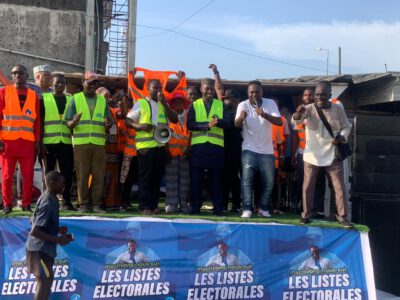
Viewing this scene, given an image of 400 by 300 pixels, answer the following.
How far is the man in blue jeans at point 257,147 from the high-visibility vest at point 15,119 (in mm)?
2508

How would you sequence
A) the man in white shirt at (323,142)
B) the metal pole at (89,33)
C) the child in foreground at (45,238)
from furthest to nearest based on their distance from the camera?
the metal pole at (89,33) → the man in white shirt at (323,142) → the child in foreground at (45,238)

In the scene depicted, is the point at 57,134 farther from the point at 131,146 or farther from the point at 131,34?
the point at 131,34

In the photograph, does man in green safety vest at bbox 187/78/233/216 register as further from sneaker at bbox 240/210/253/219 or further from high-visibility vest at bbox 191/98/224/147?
sneaker at bbox 240/210/253/219

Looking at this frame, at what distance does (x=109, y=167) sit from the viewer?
23.8ft

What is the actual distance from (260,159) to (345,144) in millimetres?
1064

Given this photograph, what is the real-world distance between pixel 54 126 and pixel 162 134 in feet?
4.37

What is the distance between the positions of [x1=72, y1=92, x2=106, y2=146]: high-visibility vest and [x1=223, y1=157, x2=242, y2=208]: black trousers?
5.89 feet

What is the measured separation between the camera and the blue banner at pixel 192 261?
553cm

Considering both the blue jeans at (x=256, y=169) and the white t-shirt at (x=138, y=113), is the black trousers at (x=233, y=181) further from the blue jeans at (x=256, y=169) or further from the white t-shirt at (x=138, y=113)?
the white t-shirt at (x=138, y=113)

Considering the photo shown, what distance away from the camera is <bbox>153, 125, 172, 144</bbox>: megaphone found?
21.3 ft

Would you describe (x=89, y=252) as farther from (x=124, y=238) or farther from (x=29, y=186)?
(x=29, y=186)

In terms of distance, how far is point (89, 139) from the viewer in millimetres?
6312

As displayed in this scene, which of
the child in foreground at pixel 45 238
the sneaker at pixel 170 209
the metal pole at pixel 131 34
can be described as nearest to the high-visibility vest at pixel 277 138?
the sneaker at pixel 170 209

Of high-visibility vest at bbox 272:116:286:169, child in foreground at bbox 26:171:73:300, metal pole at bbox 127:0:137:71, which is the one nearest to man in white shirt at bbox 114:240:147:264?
child in foreground at bbox 26:171:73:300
